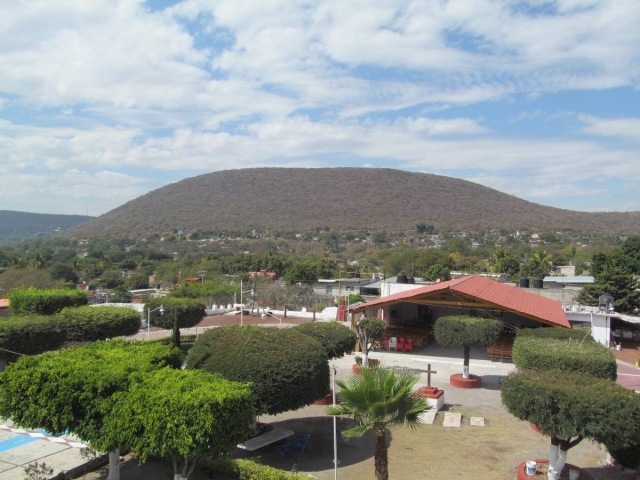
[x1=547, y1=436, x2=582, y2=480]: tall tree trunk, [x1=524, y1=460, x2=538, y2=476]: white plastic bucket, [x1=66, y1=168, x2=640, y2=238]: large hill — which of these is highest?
[x1=66, y1=168, x2=640, y2=238]: large hill

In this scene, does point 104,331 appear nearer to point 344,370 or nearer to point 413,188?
point 344,370

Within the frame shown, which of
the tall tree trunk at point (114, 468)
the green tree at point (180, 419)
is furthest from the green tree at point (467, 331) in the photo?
the tall tree trunk at point (114, 468)

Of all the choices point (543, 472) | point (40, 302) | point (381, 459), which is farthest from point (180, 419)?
point (40, 302)

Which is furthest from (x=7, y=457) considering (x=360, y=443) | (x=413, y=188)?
(x=413, y=188)

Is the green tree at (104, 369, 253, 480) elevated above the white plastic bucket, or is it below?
above

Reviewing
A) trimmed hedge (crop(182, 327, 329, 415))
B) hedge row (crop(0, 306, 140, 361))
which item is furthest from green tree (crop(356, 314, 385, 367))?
hedge row (crop(0, 306, 140, 361))

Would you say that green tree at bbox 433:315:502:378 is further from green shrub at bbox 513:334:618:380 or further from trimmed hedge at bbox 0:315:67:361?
trimmed hedge at bbox 0:315:67:361
